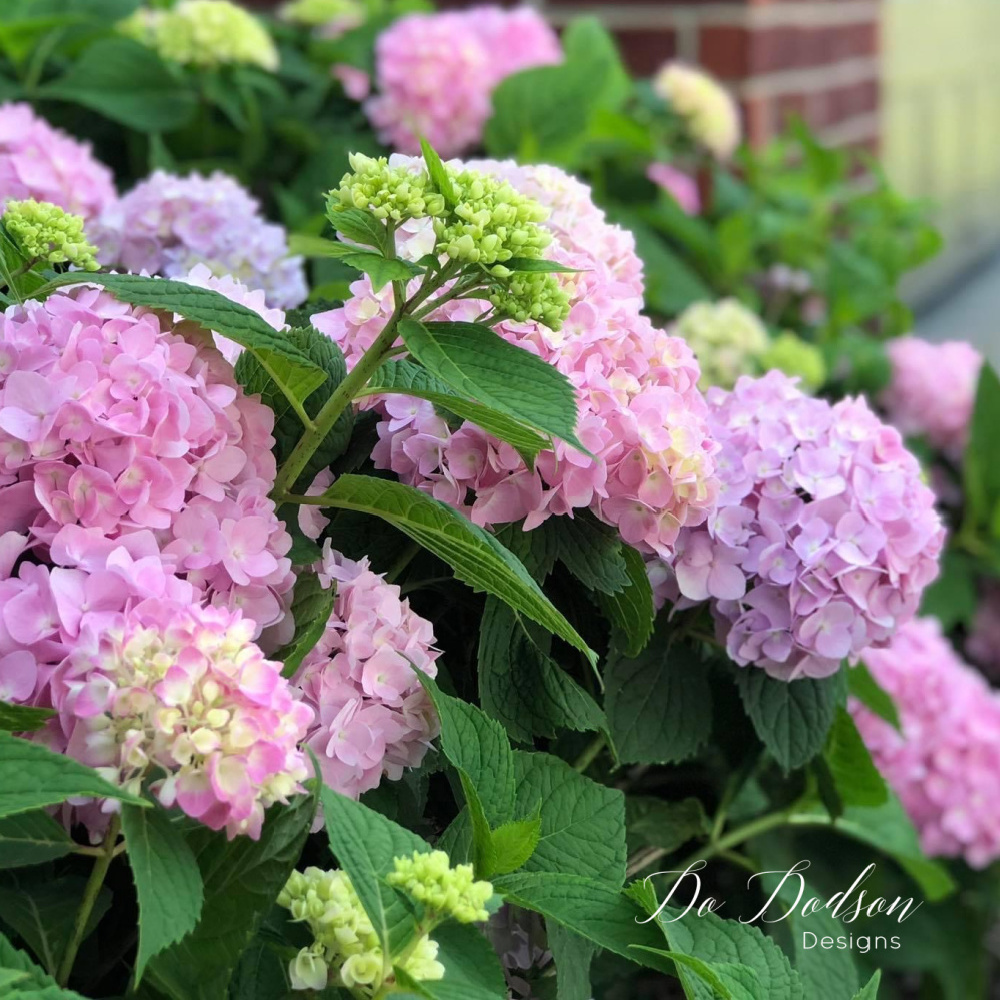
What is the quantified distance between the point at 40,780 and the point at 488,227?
0.25 m

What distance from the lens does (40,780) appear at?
0.40 m

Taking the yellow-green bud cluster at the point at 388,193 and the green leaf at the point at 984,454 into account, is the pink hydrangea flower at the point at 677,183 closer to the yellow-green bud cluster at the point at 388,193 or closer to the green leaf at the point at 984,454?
the green leaf at the point at 984,454

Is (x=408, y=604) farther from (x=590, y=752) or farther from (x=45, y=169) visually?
(x=45, y=169)

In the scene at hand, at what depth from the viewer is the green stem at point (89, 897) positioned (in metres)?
0.45

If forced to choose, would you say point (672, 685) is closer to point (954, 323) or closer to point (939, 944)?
point (939, 944)

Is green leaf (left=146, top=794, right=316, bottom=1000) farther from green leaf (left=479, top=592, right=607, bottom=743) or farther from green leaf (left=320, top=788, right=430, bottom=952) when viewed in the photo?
green leaf (left=479, top=592, right=607, bottom=743)

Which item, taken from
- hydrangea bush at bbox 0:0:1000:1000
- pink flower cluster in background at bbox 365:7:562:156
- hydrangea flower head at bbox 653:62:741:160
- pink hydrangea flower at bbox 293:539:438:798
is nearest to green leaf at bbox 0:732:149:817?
hydrangea bush at bbox 0:0:1000:1000

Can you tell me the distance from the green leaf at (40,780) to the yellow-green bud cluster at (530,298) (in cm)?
23

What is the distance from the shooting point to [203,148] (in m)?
1.27

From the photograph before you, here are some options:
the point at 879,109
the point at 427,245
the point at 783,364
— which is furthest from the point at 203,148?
the point at 879,109

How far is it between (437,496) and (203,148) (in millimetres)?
835

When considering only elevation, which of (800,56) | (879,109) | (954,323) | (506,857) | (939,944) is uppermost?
(506,857)

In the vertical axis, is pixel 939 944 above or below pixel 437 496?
below

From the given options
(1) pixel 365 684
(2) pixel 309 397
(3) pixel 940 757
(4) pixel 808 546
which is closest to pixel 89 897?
(1) pixel 365 684
